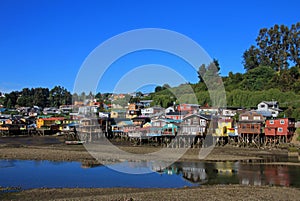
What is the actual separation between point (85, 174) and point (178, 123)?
2441 centimetres

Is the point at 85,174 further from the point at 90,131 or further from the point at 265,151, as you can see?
the point at 90,131

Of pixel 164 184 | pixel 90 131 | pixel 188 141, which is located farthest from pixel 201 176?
pixel 90 131

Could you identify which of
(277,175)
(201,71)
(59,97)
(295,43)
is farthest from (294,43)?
(59,97)

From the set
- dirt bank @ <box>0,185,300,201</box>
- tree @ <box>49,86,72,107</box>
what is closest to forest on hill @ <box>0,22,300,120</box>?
dirt bank @ <box>0,185,300,201</box>

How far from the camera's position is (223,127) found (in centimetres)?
4669

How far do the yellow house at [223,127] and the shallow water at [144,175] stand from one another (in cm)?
1614

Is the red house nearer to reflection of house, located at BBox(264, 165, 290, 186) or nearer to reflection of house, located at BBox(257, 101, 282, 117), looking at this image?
reflection of house, located at BBox(257, 101, 282, 117)

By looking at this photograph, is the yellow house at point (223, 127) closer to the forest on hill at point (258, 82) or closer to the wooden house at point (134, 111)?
the forest on hill at point (258, 82)

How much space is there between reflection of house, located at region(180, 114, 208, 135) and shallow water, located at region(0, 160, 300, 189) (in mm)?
14846

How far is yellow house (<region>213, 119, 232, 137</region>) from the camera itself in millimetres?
45975

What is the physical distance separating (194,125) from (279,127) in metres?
11.1

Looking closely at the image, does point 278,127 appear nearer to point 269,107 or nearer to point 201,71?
point 269,107

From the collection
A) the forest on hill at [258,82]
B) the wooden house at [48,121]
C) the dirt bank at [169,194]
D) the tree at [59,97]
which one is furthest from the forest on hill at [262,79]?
the tree at [59,97]

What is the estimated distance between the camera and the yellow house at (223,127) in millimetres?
45975
